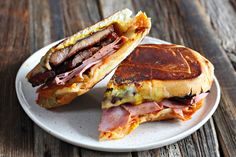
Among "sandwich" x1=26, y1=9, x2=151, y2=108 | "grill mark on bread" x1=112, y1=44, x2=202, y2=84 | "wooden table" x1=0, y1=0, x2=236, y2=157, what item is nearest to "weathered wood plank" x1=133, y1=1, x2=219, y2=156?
"wooden table" x1=0, y1=0, x2=236, y2=157

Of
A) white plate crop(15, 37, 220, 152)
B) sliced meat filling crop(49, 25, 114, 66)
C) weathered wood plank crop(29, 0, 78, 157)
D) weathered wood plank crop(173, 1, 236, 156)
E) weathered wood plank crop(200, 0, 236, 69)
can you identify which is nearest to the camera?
white plate crop(15, 37, 220, 152)

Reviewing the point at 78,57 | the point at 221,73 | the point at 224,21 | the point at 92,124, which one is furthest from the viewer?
the point at 224,21

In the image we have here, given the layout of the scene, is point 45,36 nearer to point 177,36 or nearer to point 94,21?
point 94,21

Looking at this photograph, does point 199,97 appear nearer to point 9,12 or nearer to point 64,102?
point 64,102

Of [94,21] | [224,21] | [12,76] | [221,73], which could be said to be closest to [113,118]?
[12,76]

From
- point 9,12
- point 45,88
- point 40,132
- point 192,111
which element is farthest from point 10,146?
point 9,12

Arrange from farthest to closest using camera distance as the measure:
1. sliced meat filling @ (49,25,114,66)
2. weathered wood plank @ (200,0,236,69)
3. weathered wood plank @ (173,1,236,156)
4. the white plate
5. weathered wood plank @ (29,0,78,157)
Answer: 1. weathered wood plank @ (200,0,236,69)
2. weathered wood plank @ (173,1,236,156)
3. sliced meat filling @ (49,25,114,66)
4. weathered wood plank @ (29,0,78,157)
5. the white plate

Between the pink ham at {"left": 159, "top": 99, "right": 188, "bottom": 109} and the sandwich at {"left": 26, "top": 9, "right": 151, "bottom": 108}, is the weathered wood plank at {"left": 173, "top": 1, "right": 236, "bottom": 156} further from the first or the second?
the sandwich at {"left": 26, "top": 9, "right": 151, "bottom": 108}
